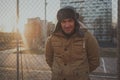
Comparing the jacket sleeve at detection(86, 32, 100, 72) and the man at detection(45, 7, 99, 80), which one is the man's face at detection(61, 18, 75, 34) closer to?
the man at detection(45, 7, 99, 80)

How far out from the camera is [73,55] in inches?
142

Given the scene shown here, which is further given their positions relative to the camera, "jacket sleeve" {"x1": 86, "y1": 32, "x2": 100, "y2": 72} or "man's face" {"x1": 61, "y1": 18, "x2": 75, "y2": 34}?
"jacket sleeve" {"x1": 86, "y1": 32, "x2": 100, "y2": 72}

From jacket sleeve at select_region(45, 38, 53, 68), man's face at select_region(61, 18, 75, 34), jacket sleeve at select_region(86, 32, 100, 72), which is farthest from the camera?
jacket sleeve at select_region(45, 38, 53, 68)

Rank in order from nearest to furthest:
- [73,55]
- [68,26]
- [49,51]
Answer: [68,26] < [73,55] < [49,51]

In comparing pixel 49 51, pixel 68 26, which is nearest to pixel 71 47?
pixel 68 26

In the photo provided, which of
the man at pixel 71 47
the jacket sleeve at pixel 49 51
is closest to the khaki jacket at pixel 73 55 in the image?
the man at pixel 71 47

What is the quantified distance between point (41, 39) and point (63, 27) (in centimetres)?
353

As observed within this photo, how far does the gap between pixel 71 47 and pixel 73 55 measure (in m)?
0.11

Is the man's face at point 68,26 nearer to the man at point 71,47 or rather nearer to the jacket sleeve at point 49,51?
the man at point 71,47

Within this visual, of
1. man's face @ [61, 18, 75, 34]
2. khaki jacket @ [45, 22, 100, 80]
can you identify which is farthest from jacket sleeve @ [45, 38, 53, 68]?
man's face @ [61, 18, 75, 34]

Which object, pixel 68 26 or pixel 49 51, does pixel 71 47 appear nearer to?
pixel 68 26

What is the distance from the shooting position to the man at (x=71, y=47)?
11.6 feet

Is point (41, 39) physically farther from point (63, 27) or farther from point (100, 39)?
point (63, 27)

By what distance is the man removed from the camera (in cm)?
354
